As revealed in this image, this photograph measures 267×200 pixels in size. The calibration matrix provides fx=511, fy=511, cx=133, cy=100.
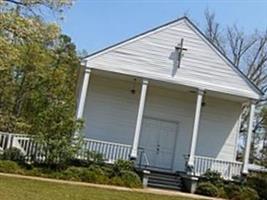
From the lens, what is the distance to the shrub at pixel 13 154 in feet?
61.0

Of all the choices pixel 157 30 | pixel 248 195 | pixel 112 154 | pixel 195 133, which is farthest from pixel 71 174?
pixel 157 30

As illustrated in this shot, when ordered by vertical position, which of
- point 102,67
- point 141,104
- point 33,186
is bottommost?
point 33,186

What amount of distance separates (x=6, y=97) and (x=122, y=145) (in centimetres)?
1713

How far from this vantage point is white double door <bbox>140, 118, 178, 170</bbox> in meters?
21.9

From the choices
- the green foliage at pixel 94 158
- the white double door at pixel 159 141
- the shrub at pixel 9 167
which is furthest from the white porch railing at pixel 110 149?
the shrub at pixel 9 167

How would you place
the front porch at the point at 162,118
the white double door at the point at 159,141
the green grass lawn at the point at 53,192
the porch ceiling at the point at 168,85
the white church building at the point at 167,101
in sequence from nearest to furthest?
the green grass lawn at the point at 53,192
the white church building at the point at 167,101
the porch ceiling at the point at 168,85
the front porch at the point at 162,118
the white double door at the point at 159,141

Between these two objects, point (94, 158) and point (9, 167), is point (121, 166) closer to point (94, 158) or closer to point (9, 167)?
point (94, 158)

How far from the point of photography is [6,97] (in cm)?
3503

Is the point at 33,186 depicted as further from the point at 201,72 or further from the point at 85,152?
the point at 201,72

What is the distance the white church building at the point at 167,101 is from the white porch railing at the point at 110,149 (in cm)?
4

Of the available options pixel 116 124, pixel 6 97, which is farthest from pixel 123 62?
pixel 6 97

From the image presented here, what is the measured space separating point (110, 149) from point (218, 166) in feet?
14.8

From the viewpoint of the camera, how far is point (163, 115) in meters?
22.2

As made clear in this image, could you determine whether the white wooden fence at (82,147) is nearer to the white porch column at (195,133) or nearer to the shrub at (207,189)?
the white porch column at (195,133)
